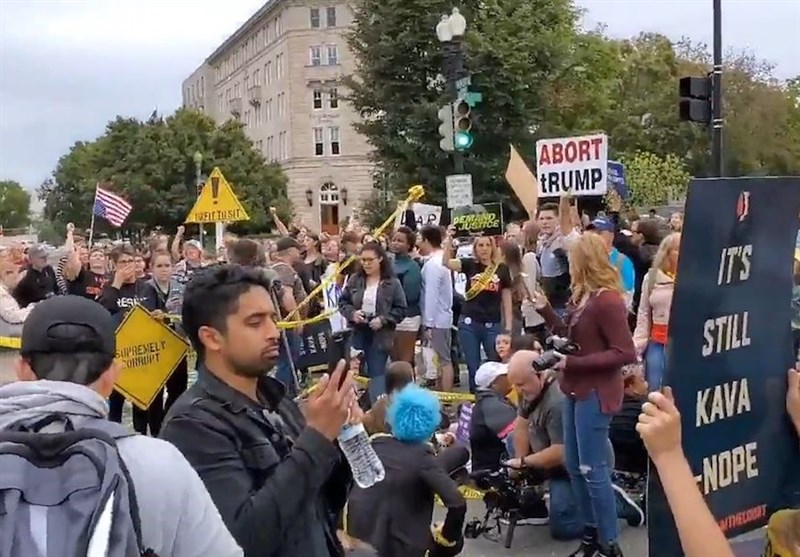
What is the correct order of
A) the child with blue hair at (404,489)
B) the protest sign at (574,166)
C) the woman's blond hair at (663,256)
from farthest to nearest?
the protest sign at (574,166), the woman's blond hair at (663,256), the child with blue hair at (404,489)

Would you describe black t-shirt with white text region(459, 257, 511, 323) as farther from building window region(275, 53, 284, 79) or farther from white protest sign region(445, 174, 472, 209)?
building window region(275, 53, 284, 79)

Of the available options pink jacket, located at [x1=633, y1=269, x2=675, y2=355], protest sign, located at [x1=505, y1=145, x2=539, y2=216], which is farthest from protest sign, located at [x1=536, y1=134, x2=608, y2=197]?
pink jacket, located at [x1=633, y1=269, x2=675, y2=355]

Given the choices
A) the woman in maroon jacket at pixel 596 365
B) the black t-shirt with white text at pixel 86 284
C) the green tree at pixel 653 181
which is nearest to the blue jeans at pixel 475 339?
the black t-shirt with white text at pixel 86 284

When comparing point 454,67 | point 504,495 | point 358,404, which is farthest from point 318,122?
→ point 358,404

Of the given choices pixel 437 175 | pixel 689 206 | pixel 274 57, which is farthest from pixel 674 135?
pixel 689 206

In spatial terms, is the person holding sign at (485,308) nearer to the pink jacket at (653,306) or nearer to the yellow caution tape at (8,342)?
the pink jacket at (653,306)

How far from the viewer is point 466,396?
10133mm

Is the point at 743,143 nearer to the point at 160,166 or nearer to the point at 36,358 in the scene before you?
the point at 160,166

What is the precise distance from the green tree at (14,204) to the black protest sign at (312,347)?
12594 cm

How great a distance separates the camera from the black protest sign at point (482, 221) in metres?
11.5

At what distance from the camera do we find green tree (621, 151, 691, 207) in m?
43.1

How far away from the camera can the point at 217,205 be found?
15.2m

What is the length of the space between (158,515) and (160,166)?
56590 mm

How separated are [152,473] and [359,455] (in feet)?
2.73
